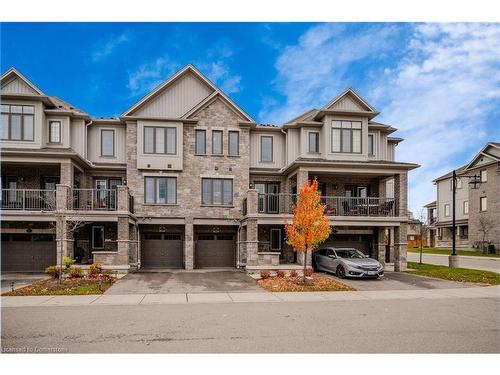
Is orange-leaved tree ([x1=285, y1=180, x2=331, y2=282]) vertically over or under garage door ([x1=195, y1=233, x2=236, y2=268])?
over

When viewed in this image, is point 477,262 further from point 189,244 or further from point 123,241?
point 123,241

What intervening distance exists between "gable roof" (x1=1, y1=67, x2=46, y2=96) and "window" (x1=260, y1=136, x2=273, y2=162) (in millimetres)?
12763

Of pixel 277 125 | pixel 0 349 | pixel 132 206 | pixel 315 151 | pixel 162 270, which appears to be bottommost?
pixel 162 270

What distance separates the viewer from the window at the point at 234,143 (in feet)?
77.4

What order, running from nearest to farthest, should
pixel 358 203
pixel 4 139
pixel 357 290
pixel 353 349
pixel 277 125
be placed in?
1. pixel 353 349
2. pixel 357 290
3. pixel 4 139
4. pixel 358 203
5. pixel 277 125

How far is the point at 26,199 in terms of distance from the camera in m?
21.9

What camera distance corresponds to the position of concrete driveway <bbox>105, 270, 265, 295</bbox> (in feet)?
50.2

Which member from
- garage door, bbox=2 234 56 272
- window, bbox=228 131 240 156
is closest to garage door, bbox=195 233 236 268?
window, bbox=228 131 240 156

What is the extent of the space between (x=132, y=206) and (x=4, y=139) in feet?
24.9

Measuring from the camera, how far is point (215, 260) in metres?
23.5

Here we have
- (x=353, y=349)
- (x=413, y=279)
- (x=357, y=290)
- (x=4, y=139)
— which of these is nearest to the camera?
(x=353, y=349)

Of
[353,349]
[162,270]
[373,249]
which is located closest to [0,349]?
[353,349]

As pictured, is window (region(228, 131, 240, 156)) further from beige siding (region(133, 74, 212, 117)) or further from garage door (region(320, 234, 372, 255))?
garage door (region(320, 234, 372, 255))

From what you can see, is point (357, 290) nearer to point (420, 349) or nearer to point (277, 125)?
point (420, 349)
